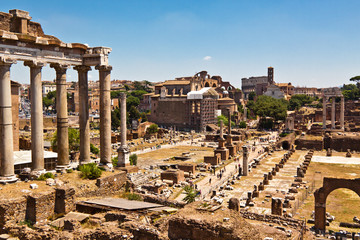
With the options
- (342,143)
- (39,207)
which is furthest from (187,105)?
(39,207)

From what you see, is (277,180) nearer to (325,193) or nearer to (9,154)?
(325,193)

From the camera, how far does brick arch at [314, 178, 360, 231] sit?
688 inches

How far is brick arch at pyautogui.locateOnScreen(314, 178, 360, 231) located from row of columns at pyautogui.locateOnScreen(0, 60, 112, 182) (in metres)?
10.8

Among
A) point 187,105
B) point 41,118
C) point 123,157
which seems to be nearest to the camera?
point 41,118

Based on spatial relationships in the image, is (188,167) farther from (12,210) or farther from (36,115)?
(12,210)

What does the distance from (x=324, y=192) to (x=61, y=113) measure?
45.2 ft

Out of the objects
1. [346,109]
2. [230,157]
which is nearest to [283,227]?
[230,157]

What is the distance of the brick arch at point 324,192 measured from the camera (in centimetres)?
1747

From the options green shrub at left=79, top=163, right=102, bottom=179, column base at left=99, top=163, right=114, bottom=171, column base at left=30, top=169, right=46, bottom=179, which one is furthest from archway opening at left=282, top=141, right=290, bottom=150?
column base at left=30, top=169, right=46, bottom=179

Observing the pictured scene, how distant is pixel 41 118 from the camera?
46.3ft

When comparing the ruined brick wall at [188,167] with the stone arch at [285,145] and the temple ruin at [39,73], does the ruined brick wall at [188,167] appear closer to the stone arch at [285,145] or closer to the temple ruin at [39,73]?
the temple ruin at [39,73]

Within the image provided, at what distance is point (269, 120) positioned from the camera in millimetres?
78000

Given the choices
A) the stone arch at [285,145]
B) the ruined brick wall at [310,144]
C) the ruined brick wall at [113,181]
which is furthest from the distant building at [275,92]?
the ruined brick wall at [113,181]

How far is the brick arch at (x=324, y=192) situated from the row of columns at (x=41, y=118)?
10.8 metres
